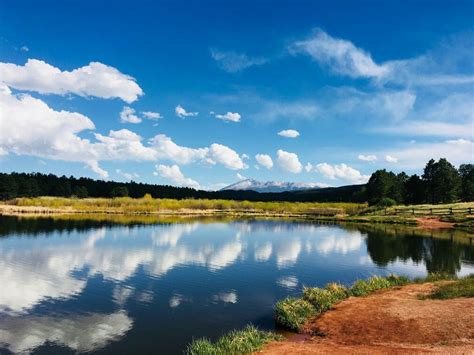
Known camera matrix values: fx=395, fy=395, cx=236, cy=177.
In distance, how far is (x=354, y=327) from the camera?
20.6 metres

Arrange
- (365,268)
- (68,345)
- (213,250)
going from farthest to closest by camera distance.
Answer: (213,250) < (365,268) < (68,345)

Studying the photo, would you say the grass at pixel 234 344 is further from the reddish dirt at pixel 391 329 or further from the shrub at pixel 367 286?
the shrub at pixel 367 286

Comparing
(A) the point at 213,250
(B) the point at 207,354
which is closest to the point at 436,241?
(A) the point at 213,250

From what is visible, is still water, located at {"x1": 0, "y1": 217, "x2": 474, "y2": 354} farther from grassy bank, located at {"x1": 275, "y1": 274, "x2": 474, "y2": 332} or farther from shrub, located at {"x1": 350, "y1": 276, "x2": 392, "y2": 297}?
shrub, located at {"x1": 350, "y1": 276, "x2": 392, "y2": 297}

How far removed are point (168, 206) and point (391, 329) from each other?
124935mm

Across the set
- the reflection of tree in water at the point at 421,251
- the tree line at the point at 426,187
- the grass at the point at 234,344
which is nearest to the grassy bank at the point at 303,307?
the grass at the point at 234,344

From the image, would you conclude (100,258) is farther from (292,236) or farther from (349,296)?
(292,236)

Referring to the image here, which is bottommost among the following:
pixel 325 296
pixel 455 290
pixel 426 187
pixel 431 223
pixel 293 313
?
pixel 293 313

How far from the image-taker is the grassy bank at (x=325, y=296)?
2222 cm

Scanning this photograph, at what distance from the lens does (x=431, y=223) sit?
87.4 metres

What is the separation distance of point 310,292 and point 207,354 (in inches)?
446

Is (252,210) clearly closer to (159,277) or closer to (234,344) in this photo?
(159,277)

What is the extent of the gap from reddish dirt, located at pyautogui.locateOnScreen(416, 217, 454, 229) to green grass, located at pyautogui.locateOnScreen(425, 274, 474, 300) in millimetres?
62003

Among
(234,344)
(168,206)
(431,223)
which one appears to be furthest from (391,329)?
(168,206)
